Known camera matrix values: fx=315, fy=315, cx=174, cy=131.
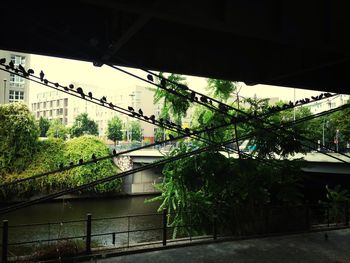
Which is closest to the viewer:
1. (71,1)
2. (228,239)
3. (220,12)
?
(220,12)

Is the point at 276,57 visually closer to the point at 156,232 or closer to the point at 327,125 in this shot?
the point at 156,232

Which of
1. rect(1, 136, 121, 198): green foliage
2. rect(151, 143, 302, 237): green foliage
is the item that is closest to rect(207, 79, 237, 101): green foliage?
rect(151, 143, 302, 237): green foliage

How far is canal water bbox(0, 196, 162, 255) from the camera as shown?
1861 cm

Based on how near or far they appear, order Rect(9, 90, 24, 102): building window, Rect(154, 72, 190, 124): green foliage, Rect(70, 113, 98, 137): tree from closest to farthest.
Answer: Rect(154, 72, 190, 124): green foliage, Rect(9, 90, 24, 102): building window, Rect(70, 113, 98, 137): tree

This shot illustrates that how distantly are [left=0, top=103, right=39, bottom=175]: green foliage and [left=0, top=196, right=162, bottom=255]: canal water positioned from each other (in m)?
5.19

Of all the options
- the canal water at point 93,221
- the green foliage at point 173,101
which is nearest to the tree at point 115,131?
the canal water at point 93,221

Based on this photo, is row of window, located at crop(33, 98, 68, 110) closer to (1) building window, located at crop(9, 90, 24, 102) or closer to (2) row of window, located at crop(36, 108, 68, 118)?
(2) row of window, located at crop(36, 108, 68, 118)

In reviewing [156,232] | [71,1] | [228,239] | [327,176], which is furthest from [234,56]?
[327,176]

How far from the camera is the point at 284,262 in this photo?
8469 millimetres

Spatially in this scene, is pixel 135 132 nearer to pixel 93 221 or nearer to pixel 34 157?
pixel 34 157

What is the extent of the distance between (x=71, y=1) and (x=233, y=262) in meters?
7.27

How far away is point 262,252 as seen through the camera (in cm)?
933

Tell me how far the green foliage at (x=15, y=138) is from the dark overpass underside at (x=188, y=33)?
29054 mm

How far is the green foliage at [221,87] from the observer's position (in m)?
13.9
